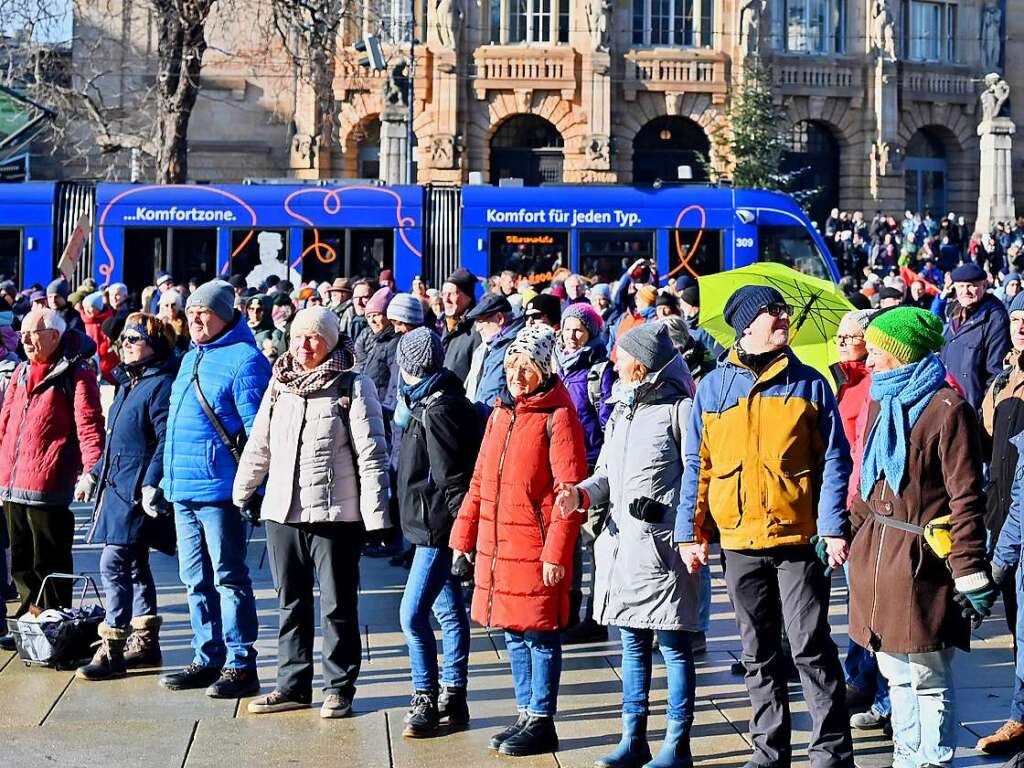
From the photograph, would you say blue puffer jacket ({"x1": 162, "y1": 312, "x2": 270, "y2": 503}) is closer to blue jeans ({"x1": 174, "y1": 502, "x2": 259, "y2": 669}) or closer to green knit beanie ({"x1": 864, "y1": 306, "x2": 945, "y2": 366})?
blue jeans ({"x1": 174, "y1": 502, "x2": 259, "y2": 669})

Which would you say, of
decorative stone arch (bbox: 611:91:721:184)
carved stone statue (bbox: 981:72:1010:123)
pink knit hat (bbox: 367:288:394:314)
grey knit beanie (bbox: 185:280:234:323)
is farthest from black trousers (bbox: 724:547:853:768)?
carved stone statue (bbox: 981:72:1010:123)

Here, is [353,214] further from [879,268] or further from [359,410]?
[359,410]

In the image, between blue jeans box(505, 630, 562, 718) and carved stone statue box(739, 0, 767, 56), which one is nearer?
blue jeans box(505, 630, 562, 718)

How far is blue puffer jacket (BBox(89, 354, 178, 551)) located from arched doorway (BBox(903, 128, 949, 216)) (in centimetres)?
4033

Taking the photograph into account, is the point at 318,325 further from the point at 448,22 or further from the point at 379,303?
the point at 448,22

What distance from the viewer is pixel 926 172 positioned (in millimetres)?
47469

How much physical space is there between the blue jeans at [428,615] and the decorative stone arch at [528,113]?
35.8m

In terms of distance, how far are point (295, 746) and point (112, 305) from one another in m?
11.2

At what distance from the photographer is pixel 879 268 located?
111 feet

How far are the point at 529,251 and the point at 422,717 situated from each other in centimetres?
1894

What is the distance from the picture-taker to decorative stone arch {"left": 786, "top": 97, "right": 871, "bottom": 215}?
4503 cm

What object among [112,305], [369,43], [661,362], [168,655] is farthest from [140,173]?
[661,362]

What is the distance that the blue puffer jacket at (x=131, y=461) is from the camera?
8.58 m

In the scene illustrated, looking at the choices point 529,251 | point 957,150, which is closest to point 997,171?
point 957,150
